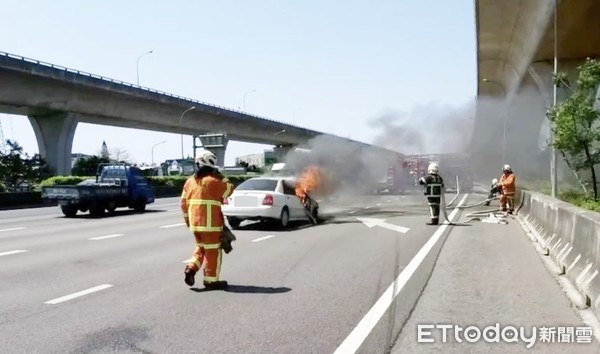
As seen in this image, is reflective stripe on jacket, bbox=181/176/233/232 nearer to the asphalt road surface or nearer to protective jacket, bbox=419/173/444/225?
the asphalt road surface

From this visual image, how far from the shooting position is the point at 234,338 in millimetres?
5777

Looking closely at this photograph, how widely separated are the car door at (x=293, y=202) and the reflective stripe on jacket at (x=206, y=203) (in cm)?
960

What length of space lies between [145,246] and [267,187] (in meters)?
5.02

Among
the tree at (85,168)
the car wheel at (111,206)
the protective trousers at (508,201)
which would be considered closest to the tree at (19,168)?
the tree at (85,168)

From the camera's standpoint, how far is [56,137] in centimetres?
4762

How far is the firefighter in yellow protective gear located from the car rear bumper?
854 cm

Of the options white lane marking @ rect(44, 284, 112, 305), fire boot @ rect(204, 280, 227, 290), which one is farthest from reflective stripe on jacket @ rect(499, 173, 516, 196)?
white lane marking @ rect(44, 284, 112, 305)

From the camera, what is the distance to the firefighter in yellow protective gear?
7891 millimetres

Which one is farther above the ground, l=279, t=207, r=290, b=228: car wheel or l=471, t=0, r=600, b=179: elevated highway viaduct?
l=471, t=0, r=600, b=179: elevated highway viaduct

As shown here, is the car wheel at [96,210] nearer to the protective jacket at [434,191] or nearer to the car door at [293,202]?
the car door at [293,202]

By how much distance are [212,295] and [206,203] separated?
113 cm

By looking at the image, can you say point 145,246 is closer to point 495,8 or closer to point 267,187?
point 267,187

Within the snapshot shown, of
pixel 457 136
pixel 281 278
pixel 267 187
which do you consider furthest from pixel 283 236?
pixel 457 136

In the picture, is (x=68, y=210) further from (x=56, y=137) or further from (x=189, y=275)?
(x=56, y=137)
